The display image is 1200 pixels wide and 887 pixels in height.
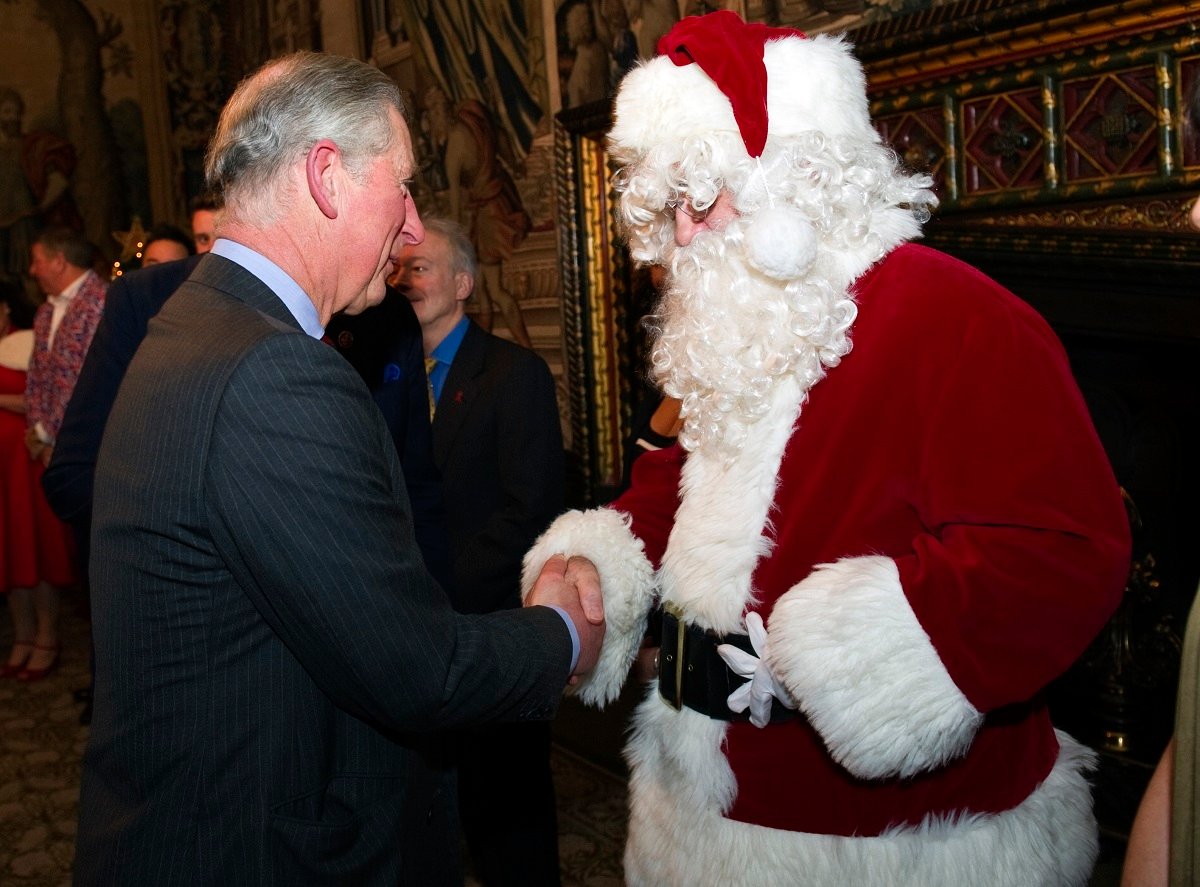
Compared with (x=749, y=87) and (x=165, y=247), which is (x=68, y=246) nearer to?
(x=165, y=247)

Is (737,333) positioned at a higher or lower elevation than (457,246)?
lower

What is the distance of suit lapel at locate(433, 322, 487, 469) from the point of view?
131 inches

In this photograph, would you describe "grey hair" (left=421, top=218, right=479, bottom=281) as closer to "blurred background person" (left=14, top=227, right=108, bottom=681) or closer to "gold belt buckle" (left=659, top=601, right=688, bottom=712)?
"gold belt buckle" (left=659, top=601, right=688, bottom=712)

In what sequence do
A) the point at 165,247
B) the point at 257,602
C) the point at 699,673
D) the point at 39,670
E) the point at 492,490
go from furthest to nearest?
1. the point at 39,670
2. the point at 165,247
3. the point at 492,490
4. the point at 699,673
5. the point at 257,602

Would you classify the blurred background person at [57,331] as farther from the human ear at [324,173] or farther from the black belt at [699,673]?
the black belt at [699,673]

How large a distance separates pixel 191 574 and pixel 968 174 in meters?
2.80

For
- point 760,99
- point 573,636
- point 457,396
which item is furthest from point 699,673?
point 457,396

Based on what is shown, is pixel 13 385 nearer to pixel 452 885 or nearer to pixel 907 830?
pixel 452 885

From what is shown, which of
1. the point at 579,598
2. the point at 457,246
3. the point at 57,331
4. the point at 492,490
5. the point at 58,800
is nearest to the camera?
the point at 579,598

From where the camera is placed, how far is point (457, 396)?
3.35m

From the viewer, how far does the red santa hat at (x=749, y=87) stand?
1.77 m

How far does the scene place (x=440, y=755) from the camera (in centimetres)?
188

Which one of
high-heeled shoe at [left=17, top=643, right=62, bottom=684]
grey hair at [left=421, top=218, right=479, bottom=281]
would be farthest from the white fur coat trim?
high-heeled shoe at [left=17, top=643, right=62, bottom=684]

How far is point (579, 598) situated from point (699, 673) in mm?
267
